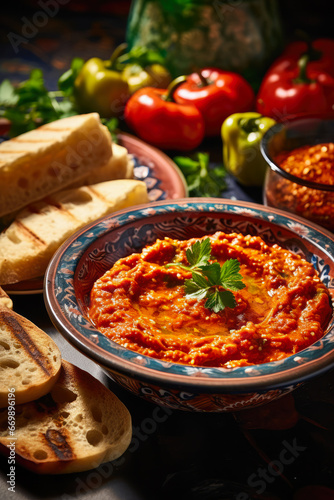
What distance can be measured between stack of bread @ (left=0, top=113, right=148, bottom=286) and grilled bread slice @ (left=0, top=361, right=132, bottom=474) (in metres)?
0.69

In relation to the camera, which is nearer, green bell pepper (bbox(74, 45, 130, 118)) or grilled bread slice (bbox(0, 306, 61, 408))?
grilled bread slice (bbox(0, 306, 61, 408))

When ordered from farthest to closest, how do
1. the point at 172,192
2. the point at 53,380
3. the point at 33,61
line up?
the point at 33,61, the point at 172,192, the point at 53,380

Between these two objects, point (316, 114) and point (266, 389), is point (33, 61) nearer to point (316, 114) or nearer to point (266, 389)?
point (316, 114)

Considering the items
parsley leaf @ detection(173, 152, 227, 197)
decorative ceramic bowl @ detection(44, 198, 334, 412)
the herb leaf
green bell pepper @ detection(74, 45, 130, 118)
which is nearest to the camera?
decorative ceramic bowl @ detection(44, 198, 334, 412)

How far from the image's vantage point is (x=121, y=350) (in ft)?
5.54

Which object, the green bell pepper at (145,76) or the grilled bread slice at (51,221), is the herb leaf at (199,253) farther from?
the green bell pepper at (145,76)

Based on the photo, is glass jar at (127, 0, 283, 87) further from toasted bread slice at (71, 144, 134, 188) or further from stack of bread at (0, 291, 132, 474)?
stack of bread at (0, 291, 132, 474)

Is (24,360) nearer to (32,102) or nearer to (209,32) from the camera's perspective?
(32,102)

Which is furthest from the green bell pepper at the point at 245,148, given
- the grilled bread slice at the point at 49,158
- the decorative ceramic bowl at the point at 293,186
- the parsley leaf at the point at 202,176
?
the grilled bread slice at the point at 49,158

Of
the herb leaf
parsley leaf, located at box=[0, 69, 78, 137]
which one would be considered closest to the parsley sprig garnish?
the herb leaf

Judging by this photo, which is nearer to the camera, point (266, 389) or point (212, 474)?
point (266, 389)

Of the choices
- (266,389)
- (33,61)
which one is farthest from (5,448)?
(33,61)

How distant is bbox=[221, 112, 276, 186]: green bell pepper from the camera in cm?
332

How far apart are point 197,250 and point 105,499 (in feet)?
3.17
